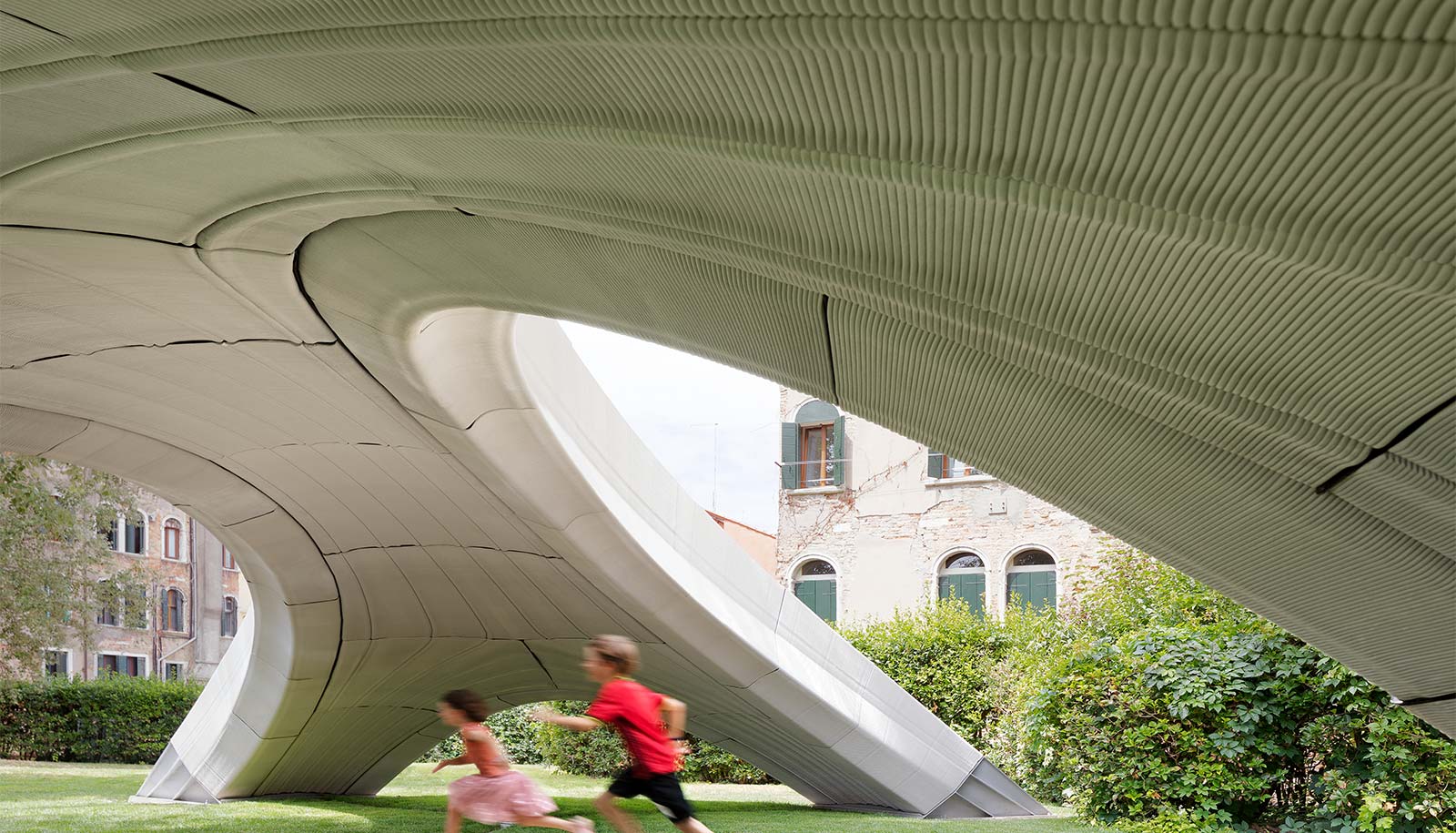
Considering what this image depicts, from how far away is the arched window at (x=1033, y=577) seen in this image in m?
25.8

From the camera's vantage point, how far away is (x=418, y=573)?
11.0m

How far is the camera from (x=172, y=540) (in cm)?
4266

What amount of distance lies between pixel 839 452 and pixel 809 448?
1082 millimetres

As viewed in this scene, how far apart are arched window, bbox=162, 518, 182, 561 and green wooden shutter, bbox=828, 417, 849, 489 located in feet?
84.5

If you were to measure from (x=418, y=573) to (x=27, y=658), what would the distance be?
1642 centimetres

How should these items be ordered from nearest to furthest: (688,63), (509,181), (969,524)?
1. (688,63)
2. (509,181)
3. (969,524)

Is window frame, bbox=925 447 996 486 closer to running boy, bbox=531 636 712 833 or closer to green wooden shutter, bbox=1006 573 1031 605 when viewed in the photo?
green wooden shutter, bbox=1006 573 1031 605

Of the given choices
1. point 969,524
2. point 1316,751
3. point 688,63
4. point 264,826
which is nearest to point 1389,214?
point 688,63

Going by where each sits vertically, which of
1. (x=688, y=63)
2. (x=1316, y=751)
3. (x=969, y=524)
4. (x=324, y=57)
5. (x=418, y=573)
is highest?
(x=969, y=524)

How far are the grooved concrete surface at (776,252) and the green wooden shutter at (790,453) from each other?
1969cm

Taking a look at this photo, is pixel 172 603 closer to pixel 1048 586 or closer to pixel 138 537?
pixel 138 537

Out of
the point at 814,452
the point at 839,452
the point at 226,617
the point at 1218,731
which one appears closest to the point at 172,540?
the point at 226,617

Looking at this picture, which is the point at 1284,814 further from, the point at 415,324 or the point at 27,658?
the point at 27,658

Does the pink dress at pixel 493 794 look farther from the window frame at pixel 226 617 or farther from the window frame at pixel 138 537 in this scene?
the window frame at pixel 226 617
